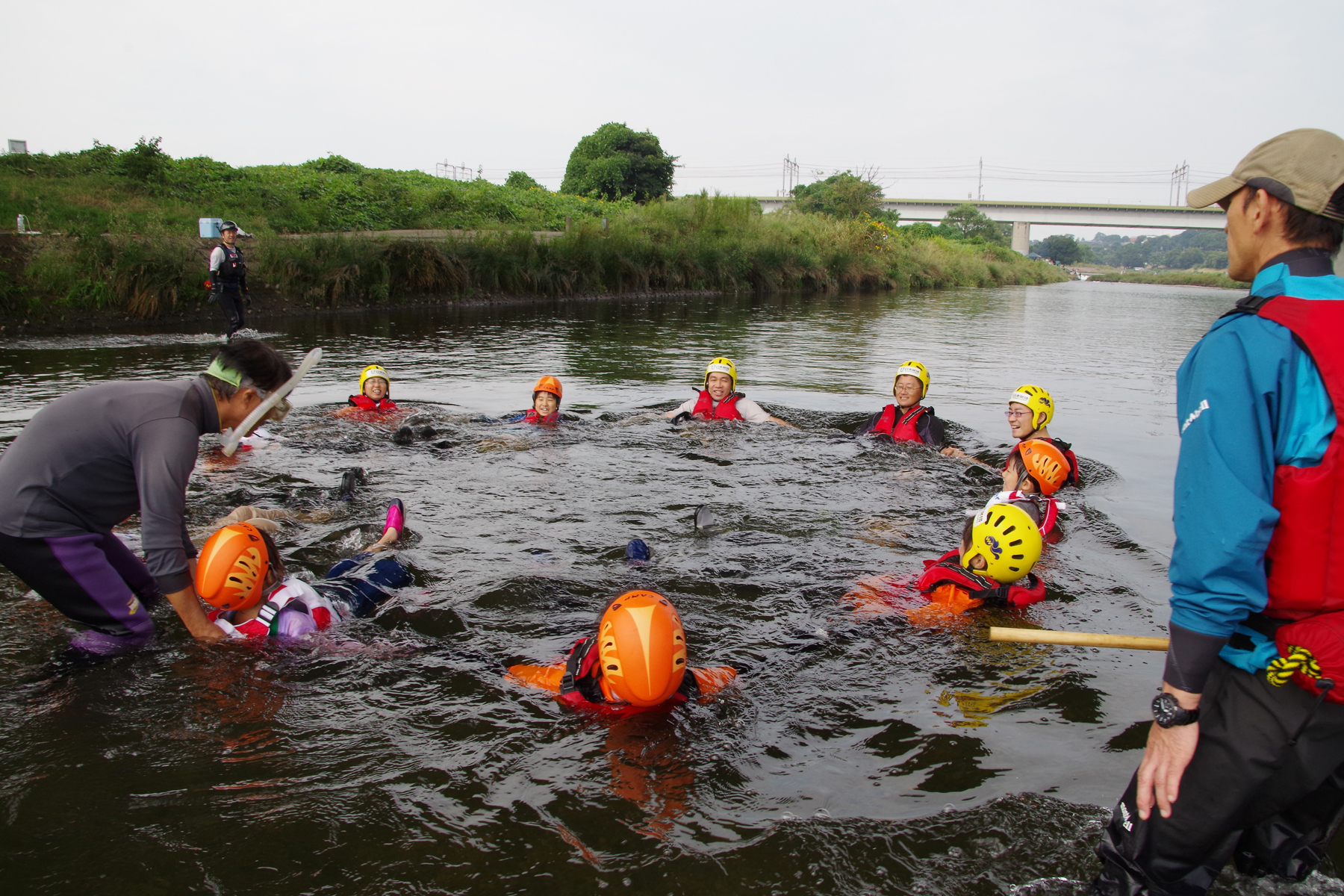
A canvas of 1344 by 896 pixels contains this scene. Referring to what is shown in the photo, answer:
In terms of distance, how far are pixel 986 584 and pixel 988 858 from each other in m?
2.46

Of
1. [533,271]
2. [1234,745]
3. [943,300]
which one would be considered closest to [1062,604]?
[1234,745]

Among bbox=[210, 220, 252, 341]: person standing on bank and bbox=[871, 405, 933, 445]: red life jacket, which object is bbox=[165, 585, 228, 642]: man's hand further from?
bbox=[210, 220, 252, 341]: person standing on bank

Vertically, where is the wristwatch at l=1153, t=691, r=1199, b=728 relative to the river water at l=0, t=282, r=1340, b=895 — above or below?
above

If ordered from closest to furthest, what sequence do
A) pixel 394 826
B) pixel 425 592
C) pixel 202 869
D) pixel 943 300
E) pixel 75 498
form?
1. pixel 202 869
2. pixel 394 826
3. pixel 75 498
4. pixel 425 592
5. pixel 943 300

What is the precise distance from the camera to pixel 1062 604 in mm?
6039

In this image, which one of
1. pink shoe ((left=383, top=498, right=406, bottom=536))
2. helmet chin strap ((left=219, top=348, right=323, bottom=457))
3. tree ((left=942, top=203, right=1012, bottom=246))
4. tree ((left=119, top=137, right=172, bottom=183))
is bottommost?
pink shoe ((left=383, top=498, right=406, bottom=536))

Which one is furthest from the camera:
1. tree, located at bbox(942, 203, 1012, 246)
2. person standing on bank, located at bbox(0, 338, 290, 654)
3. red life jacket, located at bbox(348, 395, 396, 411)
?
tree, located at bbox(942, 203, 1012, 246)

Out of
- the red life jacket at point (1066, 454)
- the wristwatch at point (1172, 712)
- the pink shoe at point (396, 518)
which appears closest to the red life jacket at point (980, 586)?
the red life jacket at point (1066, 454)

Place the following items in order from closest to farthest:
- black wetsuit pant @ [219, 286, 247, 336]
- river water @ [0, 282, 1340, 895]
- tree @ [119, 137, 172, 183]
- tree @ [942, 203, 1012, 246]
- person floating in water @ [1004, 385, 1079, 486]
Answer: river water @ [0, 282, 1340, 895]
person floating in water @ [1004, 385, 1079, 486]
black wetsuit pant @ [219, 286, 247, 336]
tree @ [119, 137, 172, 183]
tree @ [942, 203, 1012, 246]

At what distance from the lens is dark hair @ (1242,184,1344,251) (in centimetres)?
215

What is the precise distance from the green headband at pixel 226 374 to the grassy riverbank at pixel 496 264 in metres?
18.8

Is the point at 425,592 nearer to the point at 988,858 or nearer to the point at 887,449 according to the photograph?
the point at 988,858

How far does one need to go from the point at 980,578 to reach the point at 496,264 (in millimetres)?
25113

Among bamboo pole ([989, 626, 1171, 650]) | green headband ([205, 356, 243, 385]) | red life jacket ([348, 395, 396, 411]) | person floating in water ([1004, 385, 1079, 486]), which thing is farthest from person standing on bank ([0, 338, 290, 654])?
red life jacket ([348, 395, 396, 411])
